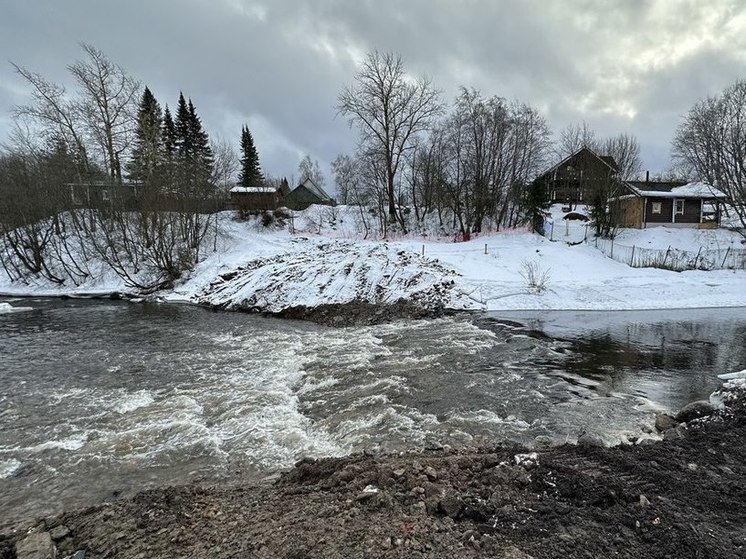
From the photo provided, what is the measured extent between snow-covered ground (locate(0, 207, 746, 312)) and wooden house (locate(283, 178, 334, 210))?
60.4 feet

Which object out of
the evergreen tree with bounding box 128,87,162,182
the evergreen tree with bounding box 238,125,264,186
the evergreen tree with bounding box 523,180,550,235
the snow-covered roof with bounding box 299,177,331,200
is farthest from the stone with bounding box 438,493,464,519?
the snow-covered roof with bounding box 299,177,331,200

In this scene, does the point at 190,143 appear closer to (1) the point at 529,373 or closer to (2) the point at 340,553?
(1) the point at 529,373

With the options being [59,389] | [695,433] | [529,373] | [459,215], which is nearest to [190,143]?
[459,215]

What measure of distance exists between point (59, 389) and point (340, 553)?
8.85 m

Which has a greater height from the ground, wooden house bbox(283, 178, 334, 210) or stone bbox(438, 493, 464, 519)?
wooden house bbox(283, 178, 334, 210)

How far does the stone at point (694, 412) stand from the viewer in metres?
6.83

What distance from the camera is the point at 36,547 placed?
365 cm

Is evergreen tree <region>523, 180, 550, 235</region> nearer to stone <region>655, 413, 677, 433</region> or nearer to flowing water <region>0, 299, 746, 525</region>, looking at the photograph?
flowing water <region>0, 299, 746, 525</region>

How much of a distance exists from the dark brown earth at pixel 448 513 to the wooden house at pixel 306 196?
1669 inches

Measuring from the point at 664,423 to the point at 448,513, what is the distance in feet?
16.7

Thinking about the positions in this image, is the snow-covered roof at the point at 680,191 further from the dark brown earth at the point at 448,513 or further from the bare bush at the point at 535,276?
the dark brown earth at the point at 448,513

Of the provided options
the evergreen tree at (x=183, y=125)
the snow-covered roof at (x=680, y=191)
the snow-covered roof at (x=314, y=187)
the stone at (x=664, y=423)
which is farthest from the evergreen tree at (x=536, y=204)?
the evergreen tree at (x=183, y=125)

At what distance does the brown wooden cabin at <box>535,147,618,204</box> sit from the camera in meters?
32.3

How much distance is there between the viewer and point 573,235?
108 feet
